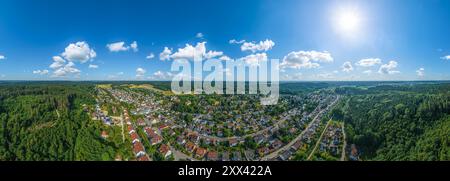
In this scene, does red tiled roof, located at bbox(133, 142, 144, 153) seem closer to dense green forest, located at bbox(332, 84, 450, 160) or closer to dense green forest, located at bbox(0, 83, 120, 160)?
dense green forest, located at bbox(0, 83, 120, 160)

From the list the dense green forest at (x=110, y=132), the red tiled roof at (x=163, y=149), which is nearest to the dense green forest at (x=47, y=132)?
the dense green forest at (x=110, y=132)

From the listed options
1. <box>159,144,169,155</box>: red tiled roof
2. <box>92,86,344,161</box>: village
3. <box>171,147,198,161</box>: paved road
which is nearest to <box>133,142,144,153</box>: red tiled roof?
<box>92,86,344,161</box>: village

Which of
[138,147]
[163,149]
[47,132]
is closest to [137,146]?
[138,147]

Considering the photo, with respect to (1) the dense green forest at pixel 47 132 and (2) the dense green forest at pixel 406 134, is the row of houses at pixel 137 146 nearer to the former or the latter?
(1) the dense green forest at pixel 47 132

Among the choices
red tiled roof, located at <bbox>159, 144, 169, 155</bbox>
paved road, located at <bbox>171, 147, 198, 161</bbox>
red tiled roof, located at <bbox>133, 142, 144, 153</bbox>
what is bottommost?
paved road, located at <bbox>171, 147, 198, 161</bbox>

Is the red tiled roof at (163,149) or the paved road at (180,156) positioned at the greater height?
the red tiled roof at (163,149)

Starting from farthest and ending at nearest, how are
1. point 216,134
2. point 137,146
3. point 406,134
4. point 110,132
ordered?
point 216,134 → point 110,132 → point 406,134 → point 137,146

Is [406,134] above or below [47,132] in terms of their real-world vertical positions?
above

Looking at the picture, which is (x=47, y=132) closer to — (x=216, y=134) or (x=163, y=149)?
(x=163, y=149)
